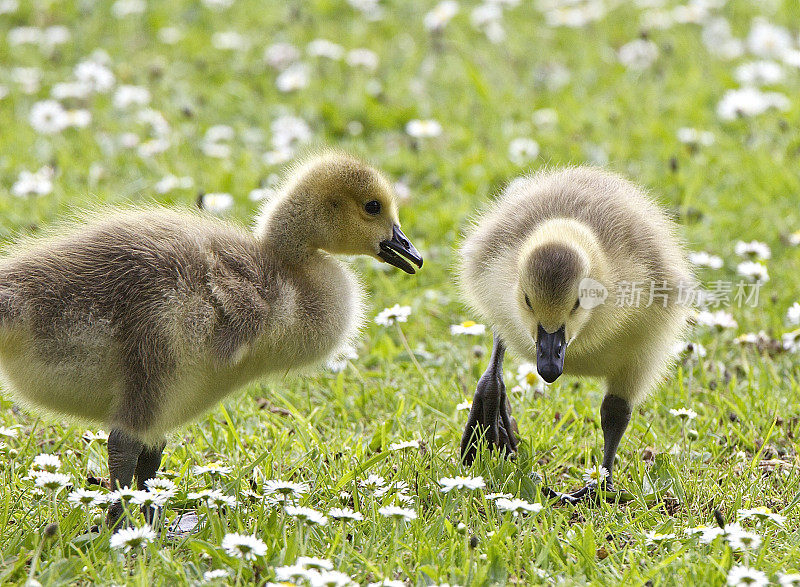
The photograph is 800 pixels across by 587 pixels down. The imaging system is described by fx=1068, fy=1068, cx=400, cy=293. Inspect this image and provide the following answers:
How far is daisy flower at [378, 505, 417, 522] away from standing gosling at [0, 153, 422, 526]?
0.62m

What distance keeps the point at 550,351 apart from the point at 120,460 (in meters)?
1.35

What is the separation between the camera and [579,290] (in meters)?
3.35

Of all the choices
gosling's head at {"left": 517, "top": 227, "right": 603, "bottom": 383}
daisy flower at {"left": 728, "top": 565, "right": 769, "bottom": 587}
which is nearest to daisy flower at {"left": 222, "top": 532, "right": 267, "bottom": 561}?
gosling's head at {"left": 517, "top": 227, "right": 603, "bottom": 383}

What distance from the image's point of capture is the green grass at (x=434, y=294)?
3.13 meters

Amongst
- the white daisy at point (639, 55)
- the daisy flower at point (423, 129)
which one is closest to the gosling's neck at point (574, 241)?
the daisy flower at point (423, 129)

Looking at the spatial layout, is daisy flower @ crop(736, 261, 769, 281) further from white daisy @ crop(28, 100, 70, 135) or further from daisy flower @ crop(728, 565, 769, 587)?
white daisy @ crop(28, 100, 70, 135)

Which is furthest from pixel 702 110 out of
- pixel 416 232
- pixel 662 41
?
pixel 416 232

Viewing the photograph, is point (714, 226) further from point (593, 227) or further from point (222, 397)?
point (222, 397)

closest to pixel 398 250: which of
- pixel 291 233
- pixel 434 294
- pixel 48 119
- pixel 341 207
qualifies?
pixel 341 207

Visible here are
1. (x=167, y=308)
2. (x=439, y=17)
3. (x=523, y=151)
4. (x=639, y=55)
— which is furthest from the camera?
(x=439, y=17)

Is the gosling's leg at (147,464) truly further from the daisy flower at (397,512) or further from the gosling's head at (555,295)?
the gosling's head at (555,295)

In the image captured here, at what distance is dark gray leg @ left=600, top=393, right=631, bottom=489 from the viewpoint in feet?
12.3

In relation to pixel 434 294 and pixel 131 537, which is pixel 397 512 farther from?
pixel 434 294

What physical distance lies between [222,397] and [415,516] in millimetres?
739
